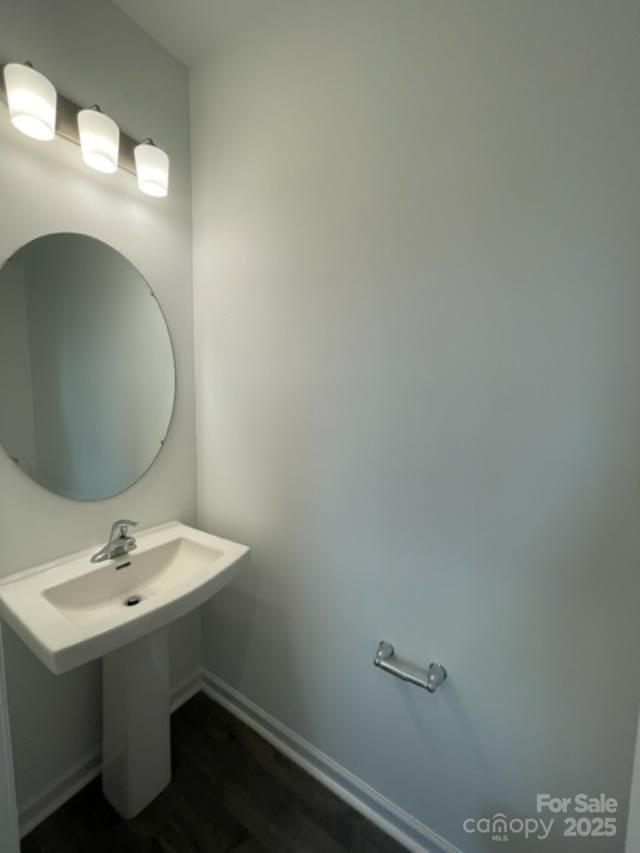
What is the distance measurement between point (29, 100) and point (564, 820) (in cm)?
224

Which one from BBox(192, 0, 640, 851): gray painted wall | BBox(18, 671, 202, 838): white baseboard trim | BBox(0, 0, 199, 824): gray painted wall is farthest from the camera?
BBox(18, 671, 202, 838): white baseboard trim

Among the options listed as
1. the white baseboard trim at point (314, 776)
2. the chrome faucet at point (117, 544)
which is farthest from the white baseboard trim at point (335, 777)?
the chrome faucet at point (117, 544)

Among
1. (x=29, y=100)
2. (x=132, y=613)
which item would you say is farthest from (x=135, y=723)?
(x=29, y=100)

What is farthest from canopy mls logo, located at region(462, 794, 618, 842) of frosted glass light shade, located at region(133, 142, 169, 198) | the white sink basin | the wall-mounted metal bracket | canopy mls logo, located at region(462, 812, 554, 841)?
frosted glass light shade, located at region(133, 142, 169, 198)

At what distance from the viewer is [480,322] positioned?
86 centimetres

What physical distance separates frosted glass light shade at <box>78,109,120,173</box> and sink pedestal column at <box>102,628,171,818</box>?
1492 mm

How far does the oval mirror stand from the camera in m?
1.01

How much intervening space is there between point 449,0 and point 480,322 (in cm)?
78

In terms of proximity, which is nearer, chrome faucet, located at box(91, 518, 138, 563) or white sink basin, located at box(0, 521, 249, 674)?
white sink basin, located at box(0, 521, 249, 674)

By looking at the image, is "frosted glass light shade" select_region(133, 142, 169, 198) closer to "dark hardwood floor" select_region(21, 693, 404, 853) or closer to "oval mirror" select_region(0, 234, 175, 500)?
"oval mirror" select_region(0, 234, 175, 500)

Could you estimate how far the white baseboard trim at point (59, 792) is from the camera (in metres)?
1.09

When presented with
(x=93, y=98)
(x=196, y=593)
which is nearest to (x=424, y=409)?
(x=196, y=593)

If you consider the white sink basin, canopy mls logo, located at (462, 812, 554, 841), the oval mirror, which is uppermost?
the oval mirror

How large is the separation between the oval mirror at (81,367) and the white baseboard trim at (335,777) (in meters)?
1.08
